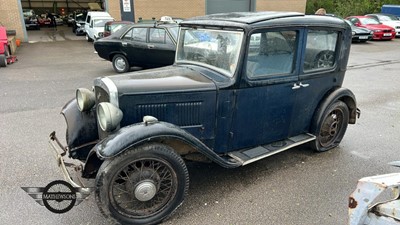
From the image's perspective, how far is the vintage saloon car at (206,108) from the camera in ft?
9.32

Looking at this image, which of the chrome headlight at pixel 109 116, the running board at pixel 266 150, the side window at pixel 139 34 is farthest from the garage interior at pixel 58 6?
the chrome headlight at pixel 109 116

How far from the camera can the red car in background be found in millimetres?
18859

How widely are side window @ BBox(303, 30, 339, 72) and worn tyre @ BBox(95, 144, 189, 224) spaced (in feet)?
7.07

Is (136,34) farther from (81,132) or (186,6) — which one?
(186,6)

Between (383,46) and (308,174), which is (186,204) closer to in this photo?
(308,174)

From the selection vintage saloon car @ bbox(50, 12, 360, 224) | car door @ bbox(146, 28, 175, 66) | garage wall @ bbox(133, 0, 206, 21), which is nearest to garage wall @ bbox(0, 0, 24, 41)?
garage wall @ bbox(133, 0, 206, 21)

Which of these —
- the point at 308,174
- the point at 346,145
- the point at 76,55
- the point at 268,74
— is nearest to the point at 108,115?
the point at 268,74

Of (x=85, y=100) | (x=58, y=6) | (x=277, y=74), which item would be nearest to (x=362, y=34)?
(x=277, y=74)

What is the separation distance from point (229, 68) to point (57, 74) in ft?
27.1

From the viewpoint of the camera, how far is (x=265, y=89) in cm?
355

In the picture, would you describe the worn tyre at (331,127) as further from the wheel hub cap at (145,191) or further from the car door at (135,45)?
the car door at (135,45)

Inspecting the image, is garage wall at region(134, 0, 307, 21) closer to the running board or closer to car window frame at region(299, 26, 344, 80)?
car window frame at region(299, 26, 344, 80)

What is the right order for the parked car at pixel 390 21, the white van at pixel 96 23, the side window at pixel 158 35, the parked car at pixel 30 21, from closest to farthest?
1. the side window at pixel 158 35
2. the white van at pixel 96 23
3. the parked car at pixel 390 21
4. the parked car at pixel 30 21

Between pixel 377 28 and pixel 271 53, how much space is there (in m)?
18.9
